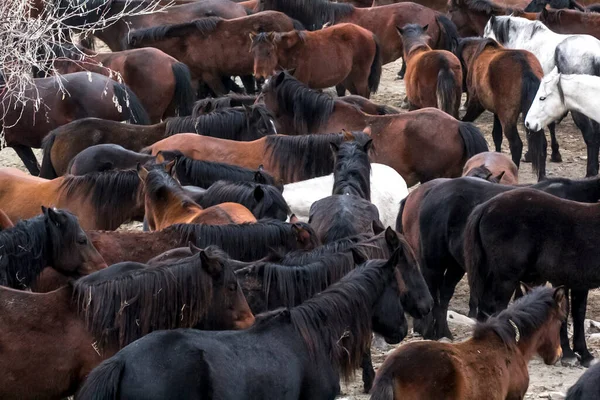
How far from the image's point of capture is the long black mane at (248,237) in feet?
23.0

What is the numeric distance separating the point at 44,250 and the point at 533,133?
7.33 metres

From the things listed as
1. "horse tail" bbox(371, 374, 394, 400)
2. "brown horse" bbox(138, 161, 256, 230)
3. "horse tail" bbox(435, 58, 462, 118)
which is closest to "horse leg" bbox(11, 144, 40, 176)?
"brown horse" bbox(138, 161, 256, 230)

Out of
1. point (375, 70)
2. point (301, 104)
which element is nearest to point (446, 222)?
point (301, 104)

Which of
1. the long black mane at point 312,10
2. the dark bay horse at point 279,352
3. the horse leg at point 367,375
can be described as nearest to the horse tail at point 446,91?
the long black mane at point 312,10

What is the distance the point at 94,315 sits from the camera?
5531mm

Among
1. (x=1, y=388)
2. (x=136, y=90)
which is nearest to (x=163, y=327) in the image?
(x=1, y=388)

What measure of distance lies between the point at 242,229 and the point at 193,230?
339mm

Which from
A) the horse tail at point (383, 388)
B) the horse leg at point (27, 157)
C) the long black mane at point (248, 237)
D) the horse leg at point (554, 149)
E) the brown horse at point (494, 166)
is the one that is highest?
the horse tail at point (383, 388)

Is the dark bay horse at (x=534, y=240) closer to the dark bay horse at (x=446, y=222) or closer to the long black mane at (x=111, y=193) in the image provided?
the dark bay horse at (x=446, y=222)

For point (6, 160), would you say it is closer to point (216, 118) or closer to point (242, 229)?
point (216, 118)

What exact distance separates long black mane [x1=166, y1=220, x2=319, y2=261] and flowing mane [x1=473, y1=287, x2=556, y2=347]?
1.55 meters

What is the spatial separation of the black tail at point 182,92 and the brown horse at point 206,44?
1.62m

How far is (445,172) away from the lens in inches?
431

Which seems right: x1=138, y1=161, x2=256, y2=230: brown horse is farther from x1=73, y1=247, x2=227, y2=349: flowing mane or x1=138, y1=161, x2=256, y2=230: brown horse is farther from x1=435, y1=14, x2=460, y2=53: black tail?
x1=435, y1=14, x2=460, y2=53: black tail
